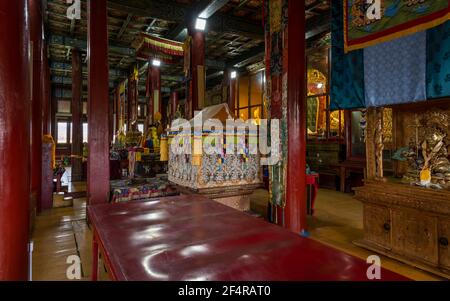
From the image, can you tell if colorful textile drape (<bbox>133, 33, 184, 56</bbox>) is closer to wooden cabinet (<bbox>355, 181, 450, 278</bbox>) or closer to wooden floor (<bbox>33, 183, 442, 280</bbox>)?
wooden floor (<bbox>33, 183, 442, 280</bbox>)

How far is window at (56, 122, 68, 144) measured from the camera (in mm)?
17484

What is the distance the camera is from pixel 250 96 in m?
11.4

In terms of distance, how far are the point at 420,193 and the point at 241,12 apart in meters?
6.56

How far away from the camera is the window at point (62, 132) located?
17484 millimetres

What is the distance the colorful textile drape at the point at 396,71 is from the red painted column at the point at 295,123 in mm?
808

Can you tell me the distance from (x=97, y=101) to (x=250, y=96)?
26.8 ft

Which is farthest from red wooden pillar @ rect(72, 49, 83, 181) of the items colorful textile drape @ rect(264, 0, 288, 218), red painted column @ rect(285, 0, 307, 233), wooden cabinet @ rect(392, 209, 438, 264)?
wooden cabinet @ rect(392, 209, 438, 264)

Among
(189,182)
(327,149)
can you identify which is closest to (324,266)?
(189,182)

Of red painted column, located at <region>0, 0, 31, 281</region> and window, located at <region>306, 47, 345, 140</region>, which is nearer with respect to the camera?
red painted column, located at <region>0, 0, 31, 281</region>

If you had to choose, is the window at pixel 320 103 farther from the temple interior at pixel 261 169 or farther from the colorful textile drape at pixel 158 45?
the colorful textile drape at pixel 158 45

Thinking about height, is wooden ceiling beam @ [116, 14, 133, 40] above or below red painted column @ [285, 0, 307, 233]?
above

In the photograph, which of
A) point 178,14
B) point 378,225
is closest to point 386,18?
point 378,225

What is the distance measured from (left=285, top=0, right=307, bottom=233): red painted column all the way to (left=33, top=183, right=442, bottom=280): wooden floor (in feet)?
1.28

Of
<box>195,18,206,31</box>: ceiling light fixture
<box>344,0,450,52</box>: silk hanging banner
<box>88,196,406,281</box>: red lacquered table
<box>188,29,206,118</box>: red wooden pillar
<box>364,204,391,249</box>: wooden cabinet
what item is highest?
<box>195,18,206,31</box>: ceiling light fixture
